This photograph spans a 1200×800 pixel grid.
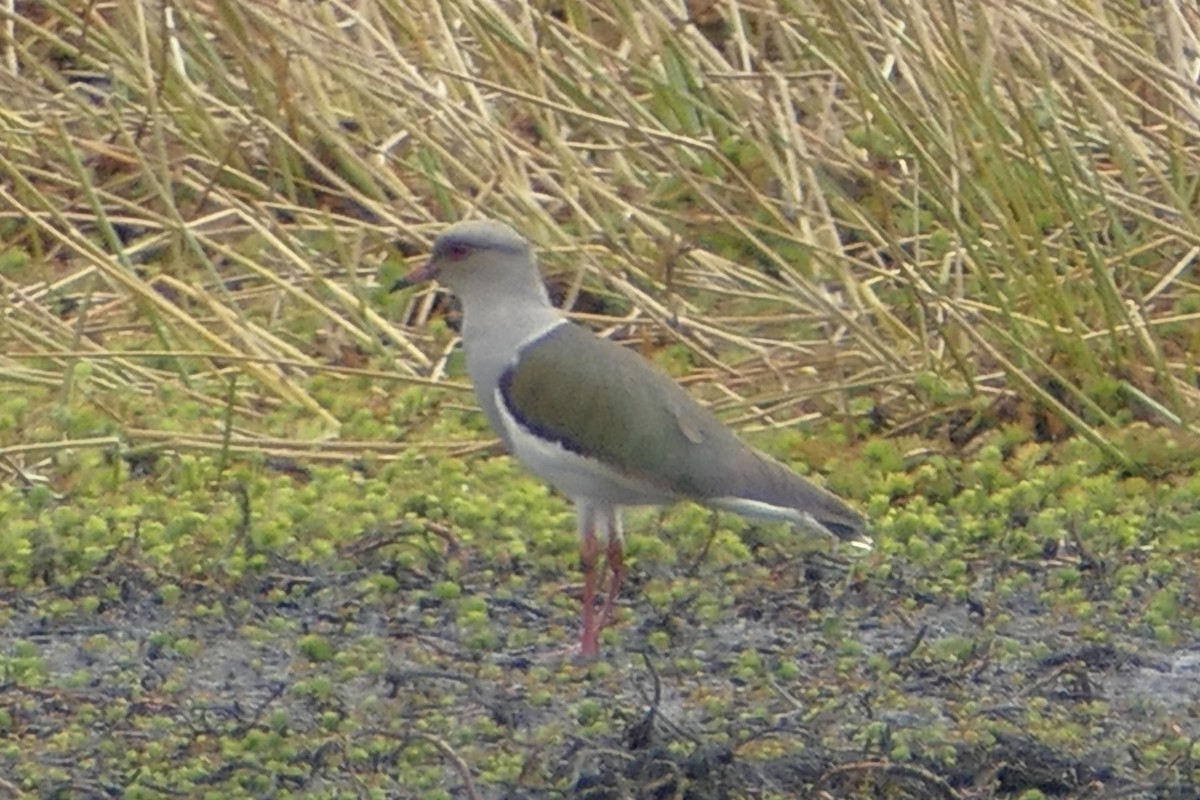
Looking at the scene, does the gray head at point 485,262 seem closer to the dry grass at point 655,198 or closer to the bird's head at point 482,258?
the bird's head at point 482,258

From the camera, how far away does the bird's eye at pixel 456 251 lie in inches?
202

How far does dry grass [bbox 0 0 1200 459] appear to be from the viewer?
585 centimetres

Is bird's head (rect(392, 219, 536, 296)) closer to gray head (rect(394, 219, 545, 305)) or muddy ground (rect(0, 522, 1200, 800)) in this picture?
gray head (rect(394, 219, 545, 305))

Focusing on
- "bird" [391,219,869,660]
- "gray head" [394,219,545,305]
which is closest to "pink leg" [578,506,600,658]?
"bird" [391,219,869,660]

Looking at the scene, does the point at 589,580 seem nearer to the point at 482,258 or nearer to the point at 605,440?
the point at 605,440

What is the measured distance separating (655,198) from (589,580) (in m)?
2.41

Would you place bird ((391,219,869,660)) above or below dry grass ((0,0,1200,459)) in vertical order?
above

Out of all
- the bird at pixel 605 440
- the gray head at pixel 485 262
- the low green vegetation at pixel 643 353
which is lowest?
the low green vegetation at pixel 643 353

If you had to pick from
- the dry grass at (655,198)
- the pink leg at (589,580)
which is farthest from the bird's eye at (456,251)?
the dry grass at (655,198)

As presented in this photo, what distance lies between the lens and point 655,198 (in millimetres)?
7008

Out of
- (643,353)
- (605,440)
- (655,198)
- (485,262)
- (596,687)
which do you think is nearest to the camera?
(596,687)

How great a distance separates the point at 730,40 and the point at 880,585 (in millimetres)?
2782

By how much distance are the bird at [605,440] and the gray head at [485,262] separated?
0.04m

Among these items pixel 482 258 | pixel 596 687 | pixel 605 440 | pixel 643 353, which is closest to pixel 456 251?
pixel 482 258
